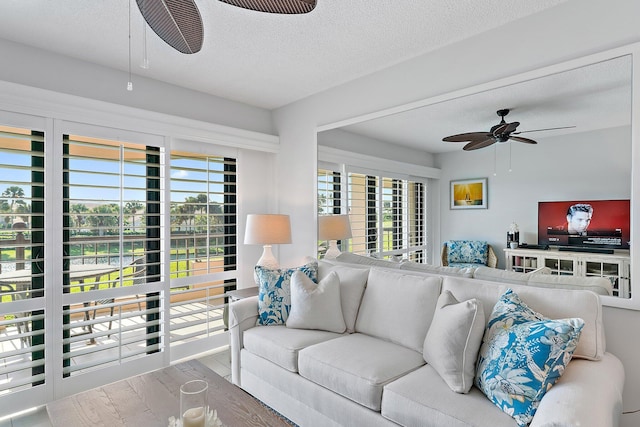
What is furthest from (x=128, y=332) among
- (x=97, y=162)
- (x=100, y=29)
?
(x=100, y=29)

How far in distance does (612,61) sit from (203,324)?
3730 mm

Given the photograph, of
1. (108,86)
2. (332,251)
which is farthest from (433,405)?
(108,86)

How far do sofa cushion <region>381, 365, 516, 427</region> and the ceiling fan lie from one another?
149 centimetres

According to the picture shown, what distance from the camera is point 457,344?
170 cm

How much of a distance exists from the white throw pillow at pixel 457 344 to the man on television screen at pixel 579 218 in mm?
826

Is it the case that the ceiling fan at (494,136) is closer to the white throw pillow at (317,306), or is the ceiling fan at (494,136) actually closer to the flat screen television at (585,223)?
the flat screen television at (585,223)

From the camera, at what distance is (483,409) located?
149 cm

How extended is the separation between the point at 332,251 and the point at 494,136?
169 centimetres

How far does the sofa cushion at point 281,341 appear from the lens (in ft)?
7.27

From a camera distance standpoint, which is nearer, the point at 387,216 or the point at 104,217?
the point at 104,217

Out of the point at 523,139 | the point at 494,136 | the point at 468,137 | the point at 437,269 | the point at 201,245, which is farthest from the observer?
the point at 201,245

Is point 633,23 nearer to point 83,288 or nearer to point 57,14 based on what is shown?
point 57,14

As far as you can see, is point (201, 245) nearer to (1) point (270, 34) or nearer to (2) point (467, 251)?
(1) point (270, 34)

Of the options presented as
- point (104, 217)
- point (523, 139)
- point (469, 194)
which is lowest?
point (104, 217)
